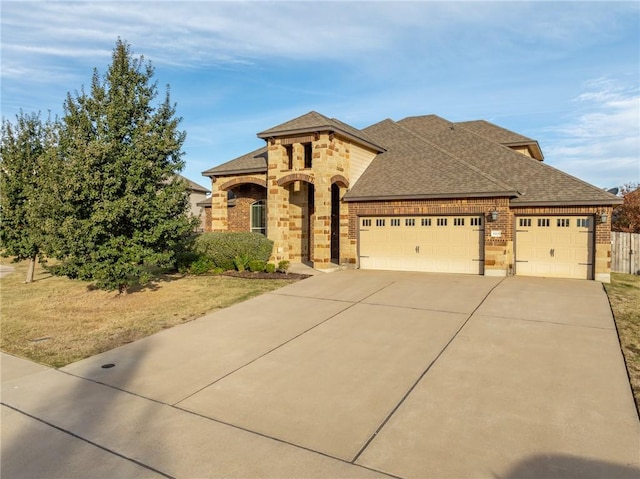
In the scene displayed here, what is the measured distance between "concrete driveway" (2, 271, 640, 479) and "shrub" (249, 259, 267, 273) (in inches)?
238

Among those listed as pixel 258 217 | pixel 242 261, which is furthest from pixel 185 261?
pixel 258 217

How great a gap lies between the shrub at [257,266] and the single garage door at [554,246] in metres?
9.15

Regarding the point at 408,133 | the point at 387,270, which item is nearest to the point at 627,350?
the point at 387,270

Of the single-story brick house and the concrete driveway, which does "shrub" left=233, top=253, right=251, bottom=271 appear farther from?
the concrete driveway

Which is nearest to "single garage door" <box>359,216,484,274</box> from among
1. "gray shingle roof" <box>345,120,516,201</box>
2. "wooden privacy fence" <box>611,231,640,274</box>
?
"gray shingle roof" <box>345,120,516,201</box>

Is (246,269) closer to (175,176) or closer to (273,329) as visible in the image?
(175,176)

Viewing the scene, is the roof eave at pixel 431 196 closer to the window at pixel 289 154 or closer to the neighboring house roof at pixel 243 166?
the window at pixel 289 154

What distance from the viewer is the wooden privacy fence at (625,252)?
1617 cm

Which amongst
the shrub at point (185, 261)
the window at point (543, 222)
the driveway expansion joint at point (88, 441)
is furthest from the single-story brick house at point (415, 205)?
the driveway expansion joint at point (88, 441)

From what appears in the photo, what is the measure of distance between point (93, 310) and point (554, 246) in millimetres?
14329

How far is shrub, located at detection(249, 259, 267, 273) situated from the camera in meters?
14.9

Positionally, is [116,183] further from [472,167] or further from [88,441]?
[472,167]

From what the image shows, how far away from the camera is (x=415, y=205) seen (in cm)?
1542

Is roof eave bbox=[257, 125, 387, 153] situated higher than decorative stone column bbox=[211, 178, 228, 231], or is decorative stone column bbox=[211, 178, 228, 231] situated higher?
roof eave bbox=[257, 125, 387, 153]
